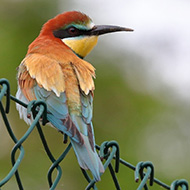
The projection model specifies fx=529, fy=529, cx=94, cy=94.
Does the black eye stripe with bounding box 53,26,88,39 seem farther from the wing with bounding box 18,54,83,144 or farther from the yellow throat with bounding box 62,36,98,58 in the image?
the wing with bounding box 18,54,83,144

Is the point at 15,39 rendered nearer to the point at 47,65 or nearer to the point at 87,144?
the point at 47,65

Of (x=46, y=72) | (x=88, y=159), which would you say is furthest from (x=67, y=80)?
(x=88, y=159)

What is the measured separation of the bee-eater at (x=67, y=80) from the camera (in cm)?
Result: 247

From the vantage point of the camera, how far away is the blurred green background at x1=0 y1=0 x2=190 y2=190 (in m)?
4.68

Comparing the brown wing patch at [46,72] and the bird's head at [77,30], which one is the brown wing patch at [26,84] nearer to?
the brown wing patch at [46,72]

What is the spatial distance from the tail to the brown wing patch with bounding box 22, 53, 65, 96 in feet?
1.21

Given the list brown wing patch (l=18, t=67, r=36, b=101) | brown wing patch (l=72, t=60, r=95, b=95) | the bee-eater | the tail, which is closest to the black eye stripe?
the bee-eater

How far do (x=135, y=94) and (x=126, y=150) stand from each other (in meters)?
0.74

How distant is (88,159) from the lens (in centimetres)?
230

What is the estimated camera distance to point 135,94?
535cm

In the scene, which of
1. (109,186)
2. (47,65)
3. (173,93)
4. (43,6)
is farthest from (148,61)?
(47,65)

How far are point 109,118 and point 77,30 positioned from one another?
70.6 inches

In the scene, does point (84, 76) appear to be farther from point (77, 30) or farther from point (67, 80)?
point (77, 30)

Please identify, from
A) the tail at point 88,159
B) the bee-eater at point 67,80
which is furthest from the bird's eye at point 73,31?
the tail at point 88,159
